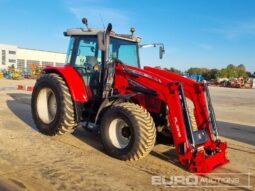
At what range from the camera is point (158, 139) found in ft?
20.7

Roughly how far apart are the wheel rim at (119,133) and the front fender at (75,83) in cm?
110

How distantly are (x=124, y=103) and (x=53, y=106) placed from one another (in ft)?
7.87

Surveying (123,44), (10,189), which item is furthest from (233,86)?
(10,189)

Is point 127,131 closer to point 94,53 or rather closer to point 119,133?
point 119,133

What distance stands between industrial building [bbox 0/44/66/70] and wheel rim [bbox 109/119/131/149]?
62799 millimetres

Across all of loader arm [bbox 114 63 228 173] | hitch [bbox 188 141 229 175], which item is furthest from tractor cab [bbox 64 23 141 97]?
hitch [bbox 188 141 229 175]

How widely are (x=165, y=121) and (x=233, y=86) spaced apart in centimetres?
4724

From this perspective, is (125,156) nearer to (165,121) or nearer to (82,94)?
(165,121)

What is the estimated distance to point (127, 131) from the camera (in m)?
5.55

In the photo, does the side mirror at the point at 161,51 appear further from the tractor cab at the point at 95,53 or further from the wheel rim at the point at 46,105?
the wheel rim at the point at 46,105
